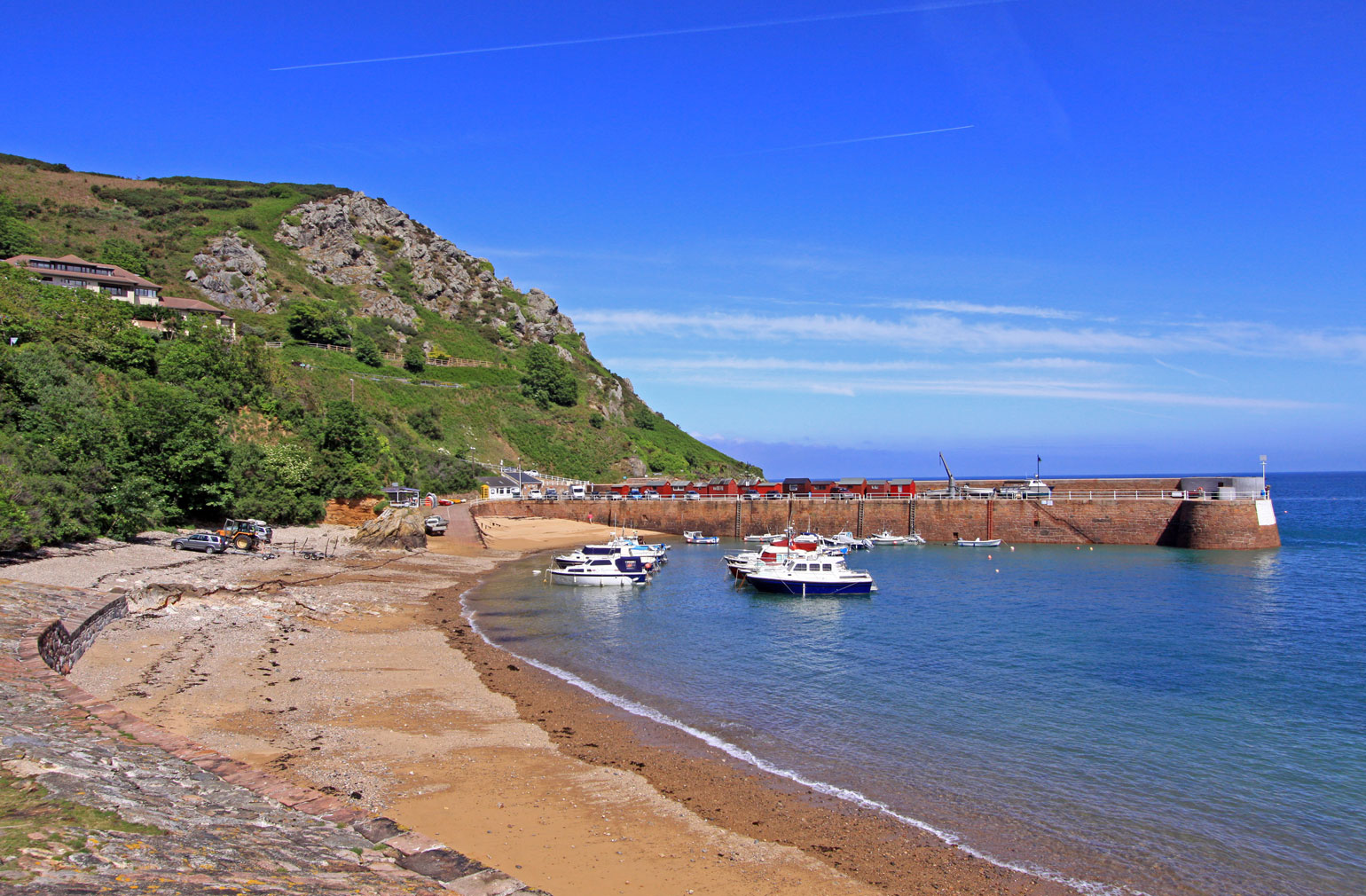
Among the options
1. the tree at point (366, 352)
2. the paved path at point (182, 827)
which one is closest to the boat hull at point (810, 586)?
the paved path at point (182, 827)

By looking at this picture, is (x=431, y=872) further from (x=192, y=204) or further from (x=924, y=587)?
(x=192, y=204)

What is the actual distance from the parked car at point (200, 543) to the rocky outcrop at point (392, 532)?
486 inches

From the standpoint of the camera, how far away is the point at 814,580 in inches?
1880

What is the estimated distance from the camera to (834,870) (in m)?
14.5

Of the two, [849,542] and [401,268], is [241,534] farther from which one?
[401,268]

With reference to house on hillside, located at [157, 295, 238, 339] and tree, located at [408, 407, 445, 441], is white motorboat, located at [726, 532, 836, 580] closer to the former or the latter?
tree, located at [408, 407, 445, 441]

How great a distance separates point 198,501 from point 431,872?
152 ft

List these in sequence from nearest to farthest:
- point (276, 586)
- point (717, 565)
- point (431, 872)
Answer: point (431, 872) < point (276, 586) < point (717, 565)

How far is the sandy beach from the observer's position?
14328mm

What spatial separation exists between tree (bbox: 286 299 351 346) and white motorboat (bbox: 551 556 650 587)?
7344 centimetres

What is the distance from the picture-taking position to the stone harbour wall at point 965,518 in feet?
224

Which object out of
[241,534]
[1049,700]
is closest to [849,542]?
[1049,700]

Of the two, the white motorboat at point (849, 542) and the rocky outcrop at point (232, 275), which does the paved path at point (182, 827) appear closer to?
the white motorboat at point (849, 542)

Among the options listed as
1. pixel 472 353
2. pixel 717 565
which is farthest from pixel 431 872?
pixel 472 353
